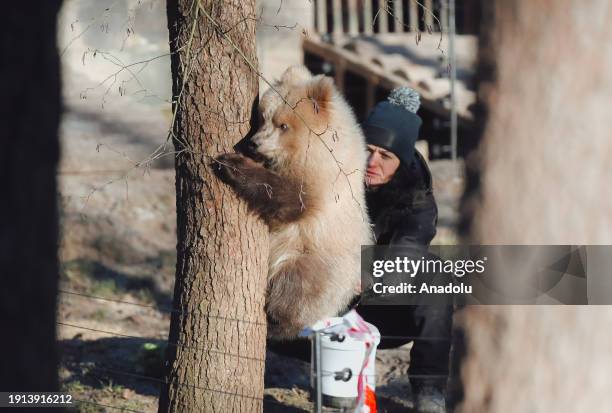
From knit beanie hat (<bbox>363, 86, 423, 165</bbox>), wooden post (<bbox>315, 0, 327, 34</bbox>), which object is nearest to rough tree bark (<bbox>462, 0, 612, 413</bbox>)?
Result: knit beanie hat (<bbox>363, 86, 423, 165</bbox>)

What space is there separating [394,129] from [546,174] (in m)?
2.83

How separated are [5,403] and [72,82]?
8282 mm

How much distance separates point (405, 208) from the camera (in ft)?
16.5

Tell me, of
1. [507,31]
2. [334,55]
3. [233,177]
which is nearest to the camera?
[507,31]

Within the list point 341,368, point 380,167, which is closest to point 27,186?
point 341,368

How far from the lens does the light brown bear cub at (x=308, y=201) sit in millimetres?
4477

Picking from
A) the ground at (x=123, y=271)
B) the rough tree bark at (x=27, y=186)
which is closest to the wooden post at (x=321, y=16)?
the ground at (x=123, y=271)

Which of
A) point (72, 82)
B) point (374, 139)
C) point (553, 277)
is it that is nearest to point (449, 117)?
point (72, 82)

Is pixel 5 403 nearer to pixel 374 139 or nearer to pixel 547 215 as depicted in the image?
pixel 547 215

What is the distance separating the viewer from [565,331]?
2367mm

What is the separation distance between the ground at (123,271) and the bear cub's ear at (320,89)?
3.62 feet

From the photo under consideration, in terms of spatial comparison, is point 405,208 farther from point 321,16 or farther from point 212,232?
point 321,16

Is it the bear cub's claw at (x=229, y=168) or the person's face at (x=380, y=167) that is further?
the person's face at (x=380, y=167)

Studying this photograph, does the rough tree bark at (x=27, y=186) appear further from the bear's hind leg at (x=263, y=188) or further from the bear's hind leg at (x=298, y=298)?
the bear's hind leg at (x=298, y=298)
